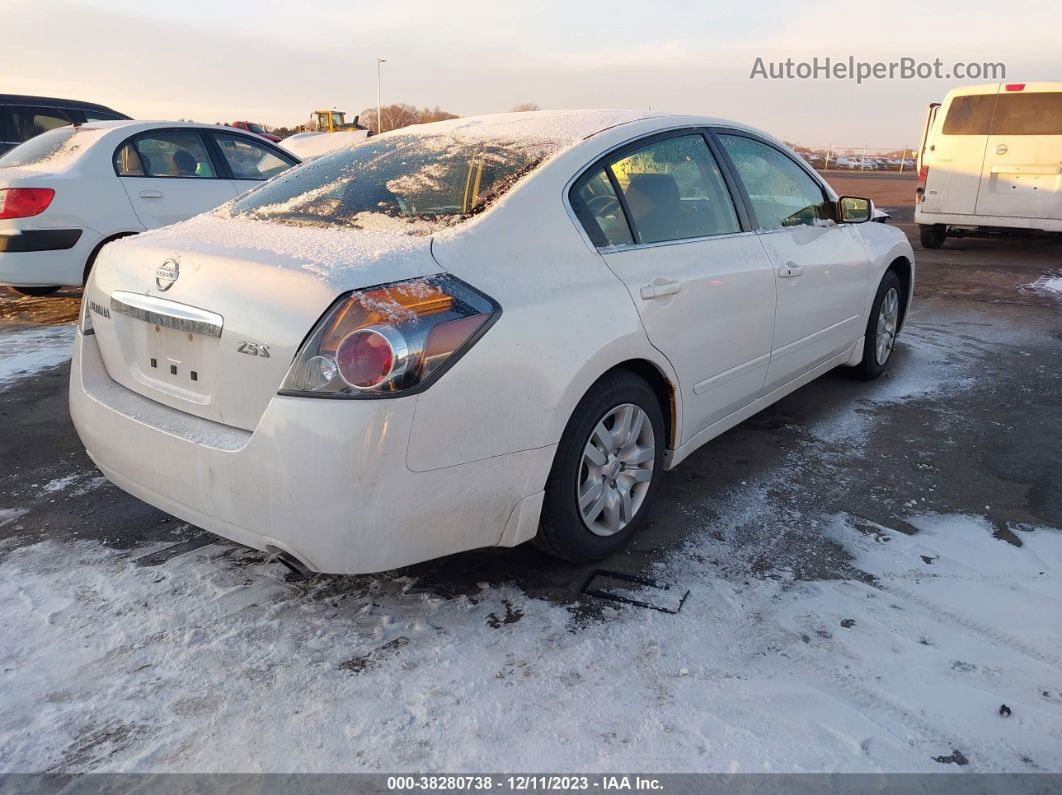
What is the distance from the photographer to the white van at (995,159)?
9516mm

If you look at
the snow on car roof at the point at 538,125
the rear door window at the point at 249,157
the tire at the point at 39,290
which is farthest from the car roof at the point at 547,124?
the tire at the point at 39,290

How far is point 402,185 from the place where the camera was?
277cm

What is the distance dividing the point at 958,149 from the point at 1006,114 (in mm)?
617

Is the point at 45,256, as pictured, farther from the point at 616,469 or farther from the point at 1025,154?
the point at 1025,154

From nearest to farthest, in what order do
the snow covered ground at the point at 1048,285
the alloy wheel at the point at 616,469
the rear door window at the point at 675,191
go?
the alloy wheel at the point at 616,469 < the rear door window at the point at 675,191 < the snow covered ground at the point at 1048,285

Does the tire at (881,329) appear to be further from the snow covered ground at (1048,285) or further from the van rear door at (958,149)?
the van rear door at (958,149)

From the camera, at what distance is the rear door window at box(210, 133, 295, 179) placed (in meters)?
7.18

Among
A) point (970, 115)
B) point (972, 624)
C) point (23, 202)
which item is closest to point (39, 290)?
point (23, 202)

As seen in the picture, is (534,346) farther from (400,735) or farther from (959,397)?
(959,397)

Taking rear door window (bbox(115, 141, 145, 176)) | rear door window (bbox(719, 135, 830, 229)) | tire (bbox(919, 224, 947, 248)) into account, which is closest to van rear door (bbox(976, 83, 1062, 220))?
tire (bbox(919, 224, 947, 248))

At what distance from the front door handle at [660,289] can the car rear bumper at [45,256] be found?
5.21 meters

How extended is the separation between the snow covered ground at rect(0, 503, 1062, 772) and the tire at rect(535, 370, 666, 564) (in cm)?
22

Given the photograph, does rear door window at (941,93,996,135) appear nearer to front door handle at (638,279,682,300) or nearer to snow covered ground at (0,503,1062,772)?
snow covered ground at (0,503,1062,772)

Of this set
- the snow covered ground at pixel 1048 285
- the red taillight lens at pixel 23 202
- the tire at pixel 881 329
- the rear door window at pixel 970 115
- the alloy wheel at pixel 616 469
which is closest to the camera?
the alloy wheel at pixel 616 469
